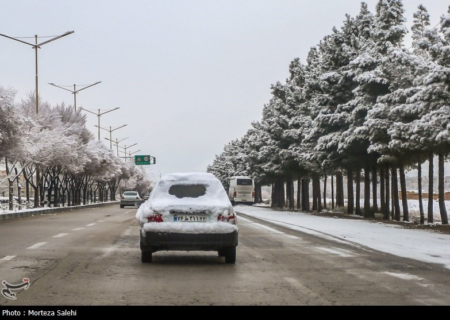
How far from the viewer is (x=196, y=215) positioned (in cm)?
1370

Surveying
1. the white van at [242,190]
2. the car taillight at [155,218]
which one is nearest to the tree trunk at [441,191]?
the car taillight at [155,218]

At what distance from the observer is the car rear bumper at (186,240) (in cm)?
1353

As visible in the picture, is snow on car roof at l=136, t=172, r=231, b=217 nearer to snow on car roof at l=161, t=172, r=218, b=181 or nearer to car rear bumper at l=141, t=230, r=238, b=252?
snow on car roof at l=161, t=172, r=218, b=181

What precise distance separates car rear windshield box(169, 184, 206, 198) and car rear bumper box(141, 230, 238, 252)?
108 cm

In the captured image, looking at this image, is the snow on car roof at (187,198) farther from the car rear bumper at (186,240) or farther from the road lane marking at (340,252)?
the road lane marking at (340,252)

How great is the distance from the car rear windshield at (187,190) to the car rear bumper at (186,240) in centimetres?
108

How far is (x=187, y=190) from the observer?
14.5m

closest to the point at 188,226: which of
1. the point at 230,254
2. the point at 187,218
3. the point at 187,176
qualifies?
the point at 187,218

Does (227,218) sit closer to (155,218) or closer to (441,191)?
(155,218)

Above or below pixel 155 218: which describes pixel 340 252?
below

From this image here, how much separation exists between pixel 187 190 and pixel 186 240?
1314 millimetres

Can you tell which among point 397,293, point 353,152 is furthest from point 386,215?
point 397,293
